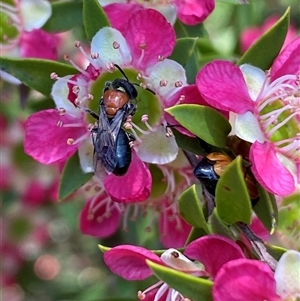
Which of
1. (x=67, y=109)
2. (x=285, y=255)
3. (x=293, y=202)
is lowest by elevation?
(x=293, y=202)

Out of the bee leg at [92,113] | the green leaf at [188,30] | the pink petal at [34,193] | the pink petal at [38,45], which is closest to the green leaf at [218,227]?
the bee leg at [92,113]

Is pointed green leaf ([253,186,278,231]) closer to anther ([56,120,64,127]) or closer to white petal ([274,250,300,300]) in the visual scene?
white petal ([274,250,300,300])

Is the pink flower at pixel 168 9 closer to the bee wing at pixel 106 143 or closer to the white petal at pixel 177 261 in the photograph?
the bee wing at pixel 106 143

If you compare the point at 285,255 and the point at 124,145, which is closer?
the point at 285,255

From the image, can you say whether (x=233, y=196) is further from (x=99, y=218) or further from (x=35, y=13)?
(x=35, y=13)

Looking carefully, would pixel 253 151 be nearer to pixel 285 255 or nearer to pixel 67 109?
pixel 285 255

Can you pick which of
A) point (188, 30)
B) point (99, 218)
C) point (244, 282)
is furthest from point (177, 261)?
point (188, 30)

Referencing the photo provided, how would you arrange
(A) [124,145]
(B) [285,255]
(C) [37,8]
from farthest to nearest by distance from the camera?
(C) [37,8] < (A) [124,145] < (B) [285,255]

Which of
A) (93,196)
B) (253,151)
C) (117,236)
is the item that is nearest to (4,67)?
(93,196)
